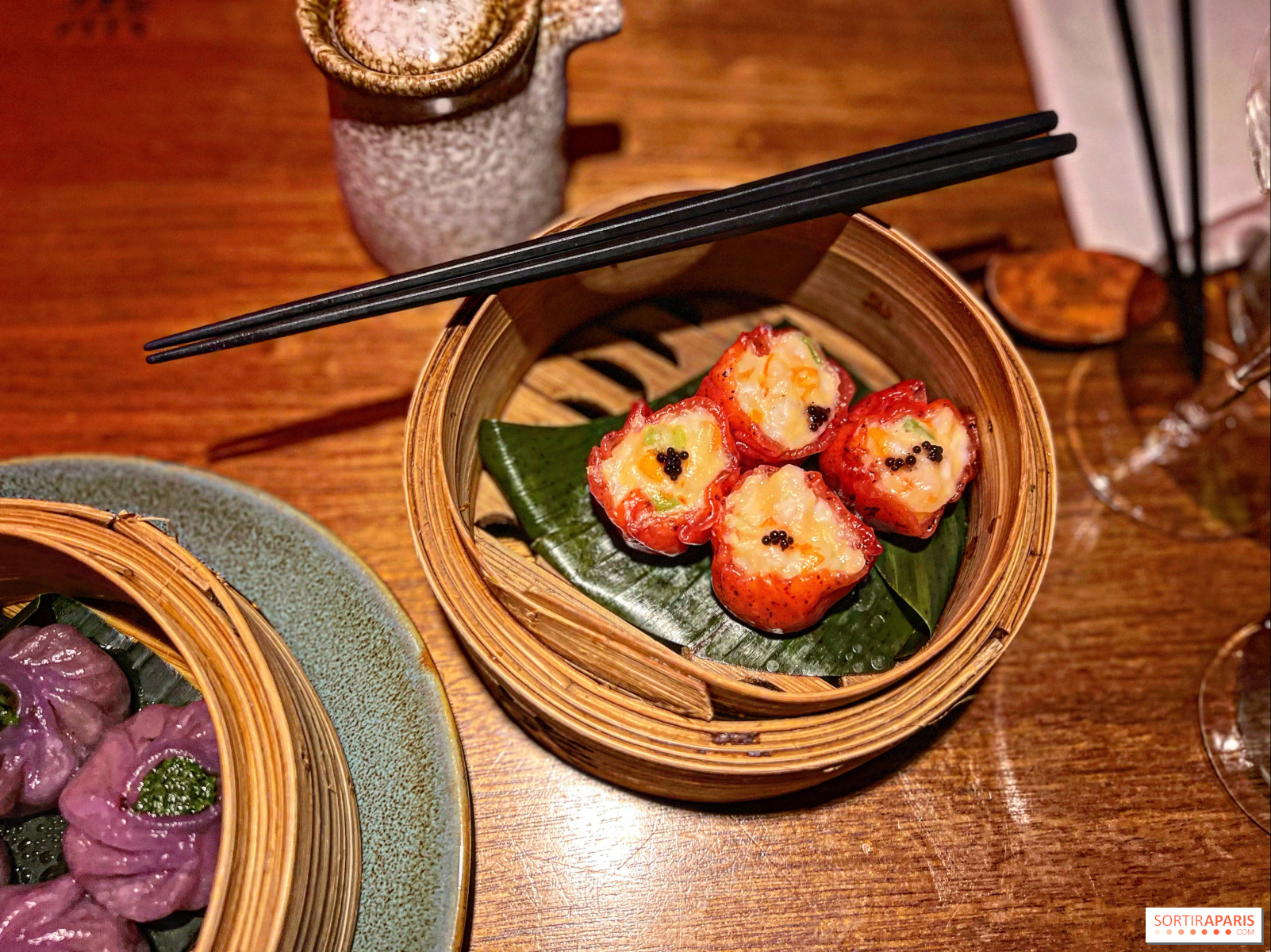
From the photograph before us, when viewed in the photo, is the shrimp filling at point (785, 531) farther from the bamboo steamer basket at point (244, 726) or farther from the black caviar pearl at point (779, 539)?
the bamboo steamer basket at point (244, 726)

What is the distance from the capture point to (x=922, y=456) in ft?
4.78

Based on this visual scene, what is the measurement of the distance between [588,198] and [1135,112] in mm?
1538

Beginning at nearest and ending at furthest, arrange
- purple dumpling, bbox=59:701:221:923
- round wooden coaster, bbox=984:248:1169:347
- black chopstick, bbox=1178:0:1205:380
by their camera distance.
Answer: purple dumpling, bbox=59:701:221:923 < black chopstick, bbox=1178:0:1205:380 < round wooden coaster, bbox=984:248:1169:347

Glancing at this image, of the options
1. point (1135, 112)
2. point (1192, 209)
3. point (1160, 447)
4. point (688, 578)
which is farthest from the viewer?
point (1135, 112)

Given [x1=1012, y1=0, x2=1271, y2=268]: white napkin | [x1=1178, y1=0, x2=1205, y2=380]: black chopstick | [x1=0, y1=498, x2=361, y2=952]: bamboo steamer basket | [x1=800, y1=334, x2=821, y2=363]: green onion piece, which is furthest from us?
[x1=1012, y1=0, x2=1271, y2=268]: white napkin

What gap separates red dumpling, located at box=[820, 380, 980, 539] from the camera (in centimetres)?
146

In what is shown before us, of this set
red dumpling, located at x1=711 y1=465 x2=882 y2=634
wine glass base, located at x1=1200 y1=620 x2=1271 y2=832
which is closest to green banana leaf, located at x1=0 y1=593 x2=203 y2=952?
red dumpling, located at x1=711 y1=465 x2=882 y2=634

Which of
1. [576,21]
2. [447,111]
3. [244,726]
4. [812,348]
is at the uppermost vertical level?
[576,21]

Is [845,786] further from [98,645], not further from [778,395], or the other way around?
[98,645]

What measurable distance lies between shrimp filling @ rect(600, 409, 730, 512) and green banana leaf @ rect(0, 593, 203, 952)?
801mm

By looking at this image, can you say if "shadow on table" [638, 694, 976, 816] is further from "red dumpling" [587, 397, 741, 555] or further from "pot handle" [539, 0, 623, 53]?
"pot handle" [539, 0, 623, 53]

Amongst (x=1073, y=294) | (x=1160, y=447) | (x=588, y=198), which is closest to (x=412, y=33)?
(x=588, y=198)

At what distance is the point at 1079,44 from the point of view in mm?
2506

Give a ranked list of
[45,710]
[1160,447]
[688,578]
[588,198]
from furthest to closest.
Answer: [588,198], [1160,447], [688,578], [45,710]
